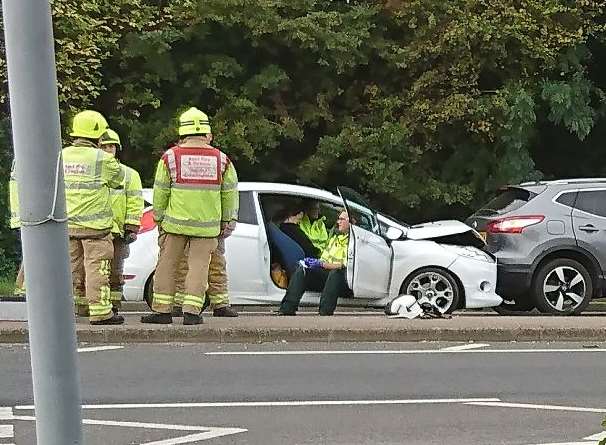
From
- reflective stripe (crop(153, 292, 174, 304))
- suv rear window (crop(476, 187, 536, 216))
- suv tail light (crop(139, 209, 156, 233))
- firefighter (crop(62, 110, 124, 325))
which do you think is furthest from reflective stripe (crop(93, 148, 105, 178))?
suv rear window (crop(476, 187, 536, 216))

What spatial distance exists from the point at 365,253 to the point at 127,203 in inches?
103

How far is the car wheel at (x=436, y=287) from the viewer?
1212cm

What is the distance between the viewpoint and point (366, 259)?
11.7 meters

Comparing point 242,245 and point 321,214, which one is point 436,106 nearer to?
point 321,214

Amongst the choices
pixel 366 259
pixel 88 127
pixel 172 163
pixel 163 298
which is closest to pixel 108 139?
pixel 88 127

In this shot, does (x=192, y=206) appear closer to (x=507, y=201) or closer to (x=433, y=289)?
(x=433, y=289)

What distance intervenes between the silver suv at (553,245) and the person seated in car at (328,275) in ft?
6.90

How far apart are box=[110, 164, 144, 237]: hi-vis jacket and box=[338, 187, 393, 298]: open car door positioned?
7.01 ft

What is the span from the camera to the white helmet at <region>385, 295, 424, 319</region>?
11398 millimetres

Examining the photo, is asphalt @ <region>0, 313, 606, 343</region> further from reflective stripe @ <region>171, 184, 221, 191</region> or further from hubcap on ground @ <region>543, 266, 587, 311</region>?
hubcap on ground @ <region>543, 266, 587, 311</region>

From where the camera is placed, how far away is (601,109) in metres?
18.4

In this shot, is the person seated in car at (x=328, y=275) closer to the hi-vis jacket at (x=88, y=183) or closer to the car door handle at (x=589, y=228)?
the hi-vis jacket at (x=88, y=183)

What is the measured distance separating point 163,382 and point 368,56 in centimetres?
1080

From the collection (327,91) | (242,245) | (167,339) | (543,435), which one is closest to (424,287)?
(242,245)
